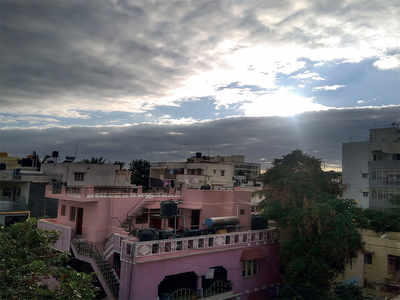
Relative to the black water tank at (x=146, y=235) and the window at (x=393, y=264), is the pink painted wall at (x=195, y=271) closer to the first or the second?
the black water tank at (x=146, y=235)

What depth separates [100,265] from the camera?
19984 millimetres

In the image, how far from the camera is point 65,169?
126ft

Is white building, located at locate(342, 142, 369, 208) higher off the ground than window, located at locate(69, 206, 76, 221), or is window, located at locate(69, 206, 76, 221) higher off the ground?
white building, located at locate(342, 142, 369, 208)

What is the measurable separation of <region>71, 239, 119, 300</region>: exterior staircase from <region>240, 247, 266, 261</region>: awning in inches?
370

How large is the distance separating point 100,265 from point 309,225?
1383 centimetres

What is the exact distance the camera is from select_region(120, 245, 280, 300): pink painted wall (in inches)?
714

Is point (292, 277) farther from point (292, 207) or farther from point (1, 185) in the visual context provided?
point (1, 185)

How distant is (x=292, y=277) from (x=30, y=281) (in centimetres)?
1611

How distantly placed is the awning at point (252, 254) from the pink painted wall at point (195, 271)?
11.8 inches

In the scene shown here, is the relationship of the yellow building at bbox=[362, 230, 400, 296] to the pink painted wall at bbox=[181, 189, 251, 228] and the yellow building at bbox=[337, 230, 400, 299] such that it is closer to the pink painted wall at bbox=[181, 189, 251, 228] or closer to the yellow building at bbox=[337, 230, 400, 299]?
the yellow building at bbox=[337, 230, 400, 299]

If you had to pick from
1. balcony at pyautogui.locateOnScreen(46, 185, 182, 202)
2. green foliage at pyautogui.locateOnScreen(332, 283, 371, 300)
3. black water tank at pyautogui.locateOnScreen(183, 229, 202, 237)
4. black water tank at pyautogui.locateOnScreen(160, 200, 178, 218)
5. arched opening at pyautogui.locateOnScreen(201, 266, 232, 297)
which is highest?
balcony at pyautogui.locateOnScreen(46, 185, 182, 202)

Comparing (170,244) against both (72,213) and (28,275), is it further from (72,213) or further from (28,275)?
(28,275)

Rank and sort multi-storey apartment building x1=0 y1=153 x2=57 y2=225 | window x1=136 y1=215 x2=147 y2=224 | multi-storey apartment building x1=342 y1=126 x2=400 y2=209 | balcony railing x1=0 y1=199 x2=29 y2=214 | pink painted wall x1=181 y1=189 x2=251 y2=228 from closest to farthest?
window x1=136 y1=215 x2=147 y2=224
pink painted wall x1=181 y1=189 x2=251 y2=228
balcony railing x1=0 y1=199 x2=29 y2=214
multi-storey apartment building x1=342 y1=126 x2=400 y2=209
multi-storey apartment building x1=0 y1=153 x2=57 y2=225

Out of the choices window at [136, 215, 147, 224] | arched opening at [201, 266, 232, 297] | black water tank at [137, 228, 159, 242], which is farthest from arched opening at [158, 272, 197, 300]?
window at [136, 215, 147, 224]
